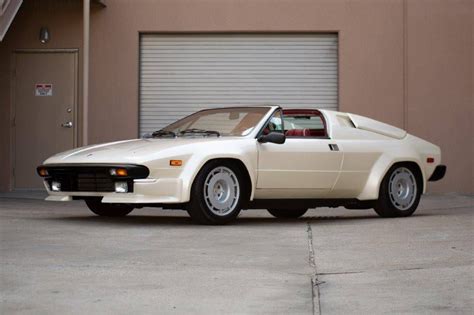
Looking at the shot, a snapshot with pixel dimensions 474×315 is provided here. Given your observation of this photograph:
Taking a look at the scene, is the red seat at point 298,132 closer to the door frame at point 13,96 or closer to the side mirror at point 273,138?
the side mirror at point 273,138

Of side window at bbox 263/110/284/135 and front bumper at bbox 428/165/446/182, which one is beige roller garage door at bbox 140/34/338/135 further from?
side window at bbox 263/110/284/135

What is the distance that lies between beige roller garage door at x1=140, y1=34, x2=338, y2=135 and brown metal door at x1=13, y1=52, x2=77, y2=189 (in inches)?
50.4

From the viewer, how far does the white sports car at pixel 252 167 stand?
8859 mm

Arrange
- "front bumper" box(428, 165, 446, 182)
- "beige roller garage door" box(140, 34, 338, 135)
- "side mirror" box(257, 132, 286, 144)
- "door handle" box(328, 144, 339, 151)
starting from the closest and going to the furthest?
"side mirror" box(257, 132, 286, 144) < "door handle" box(328, 144, 339, 151) < "front bumper" box(428, 165, 446, 182) < "beige roller garage door" box(140, 34, 338, 135)

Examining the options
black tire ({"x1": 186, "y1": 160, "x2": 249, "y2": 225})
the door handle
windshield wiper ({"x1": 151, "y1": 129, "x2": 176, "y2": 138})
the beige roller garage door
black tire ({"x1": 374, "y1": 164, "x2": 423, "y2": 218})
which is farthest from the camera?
the beige roller garage door

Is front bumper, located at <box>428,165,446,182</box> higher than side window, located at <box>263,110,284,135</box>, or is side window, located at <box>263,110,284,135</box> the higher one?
side window, located at <box>263,110,284,135</box>

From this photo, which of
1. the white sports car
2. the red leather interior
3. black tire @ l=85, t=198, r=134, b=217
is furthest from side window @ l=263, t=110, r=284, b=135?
black tire @ l=85, t=198, r=134, b=217

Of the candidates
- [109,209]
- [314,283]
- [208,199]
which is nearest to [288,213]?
[109,209]

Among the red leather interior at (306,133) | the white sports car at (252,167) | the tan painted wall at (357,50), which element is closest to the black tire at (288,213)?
the white sports car at (252,167)

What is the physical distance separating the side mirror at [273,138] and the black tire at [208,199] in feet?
1.20

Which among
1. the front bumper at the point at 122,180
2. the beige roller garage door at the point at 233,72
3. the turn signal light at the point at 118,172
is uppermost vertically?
the beige roller garage door at the point at 233,72

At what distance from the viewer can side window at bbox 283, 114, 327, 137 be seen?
1016cm

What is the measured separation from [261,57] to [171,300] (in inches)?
480

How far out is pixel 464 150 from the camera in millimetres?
16812
